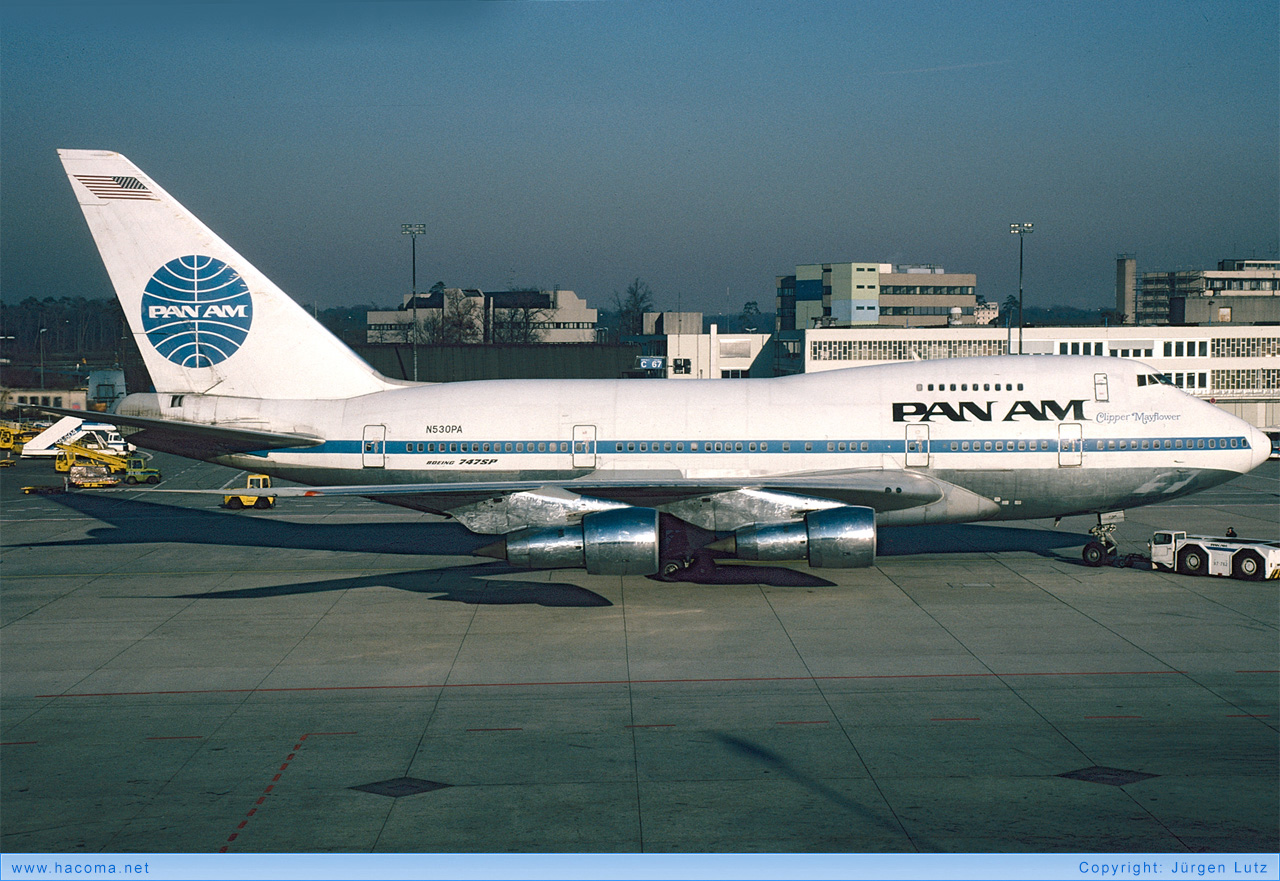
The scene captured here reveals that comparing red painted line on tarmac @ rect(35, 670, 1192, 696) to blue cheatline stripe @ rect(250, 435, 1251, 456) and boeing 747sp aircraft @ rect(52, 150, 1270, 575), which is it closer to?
boeing 747sp aircraft @ rect(52, 150, 1270, 575)

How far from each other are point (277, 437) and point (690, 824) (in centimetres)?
2243

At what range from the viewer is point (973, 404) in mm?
32281

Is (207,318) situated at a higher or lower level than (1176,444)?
higher

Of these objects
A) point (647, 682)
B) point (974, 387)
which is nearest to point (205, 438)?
point (647, 682)

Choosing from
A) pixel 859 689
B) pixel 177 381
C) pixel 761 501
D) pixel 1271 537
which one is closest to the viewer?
pixel 859 689

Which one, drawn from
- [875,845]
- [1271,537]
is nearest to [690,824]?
[875,845]

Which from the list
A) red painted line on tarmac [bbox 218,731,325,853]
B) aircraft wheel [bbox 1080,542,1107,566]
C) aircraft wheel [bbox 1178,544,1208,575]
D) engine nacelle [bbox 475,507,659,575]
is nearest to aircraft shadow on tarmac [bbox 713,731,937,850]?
red painted line on tarmac [bbox 218,731,325,853]

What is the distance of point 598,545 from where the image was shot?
27.7 meters

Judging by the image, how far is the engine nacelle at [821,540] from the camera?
28.1m

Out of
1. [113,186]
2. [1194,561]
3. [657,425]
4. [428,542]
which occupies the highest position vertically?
[113,186]

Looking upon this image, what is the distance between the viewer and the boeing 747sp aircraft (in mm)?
31797

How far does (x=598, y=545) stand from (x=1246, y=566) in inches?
780

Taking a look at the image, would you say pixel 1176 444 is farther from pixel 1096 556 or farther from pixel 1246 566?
pixel 1096 556

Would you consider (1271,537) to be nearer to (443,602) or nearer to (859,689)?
(859,689)
